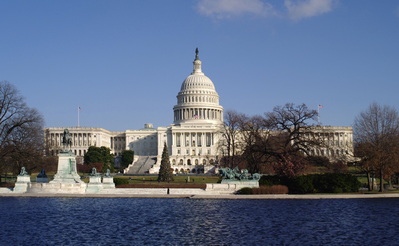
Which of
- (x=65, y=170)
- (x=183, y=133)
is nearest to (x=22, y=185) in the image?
(x=65, y=170)

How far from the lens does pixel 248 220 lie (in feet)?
94.7

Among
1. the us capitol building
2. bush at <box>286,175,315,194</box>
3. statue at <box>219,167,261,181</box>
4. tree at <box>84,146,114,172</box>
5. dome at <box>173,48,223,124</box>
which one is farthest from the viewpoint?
dome at <box>173,48,223,124</box>

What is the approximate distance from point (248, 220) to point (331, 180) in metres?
19.7

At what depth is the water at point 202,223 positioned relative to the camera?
910 inches

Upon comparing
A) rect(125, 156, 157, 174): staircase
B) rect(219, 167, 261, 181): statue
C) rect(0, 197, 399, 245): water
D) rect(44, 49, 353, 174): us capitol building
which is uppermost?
rect(44, 49, 353, 174): us capitol building

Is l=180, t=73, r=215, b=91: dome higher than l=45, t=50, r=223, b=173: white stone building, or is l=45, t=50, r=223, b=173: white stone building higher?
l=180, t=73, r=215, b=91: dome

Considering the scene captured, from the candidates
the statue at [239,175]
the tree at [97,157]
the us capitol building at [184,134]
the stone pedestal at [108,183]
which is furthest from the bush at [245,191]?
the us capitol building at [184,134]

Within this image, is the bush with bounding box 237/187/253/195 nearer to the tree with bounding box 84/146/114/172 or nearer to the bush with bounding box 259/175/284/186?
the bush with bounding box 259/175/284/186

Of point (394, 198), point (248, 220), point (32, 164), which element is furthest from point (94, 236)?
point (32, 164)

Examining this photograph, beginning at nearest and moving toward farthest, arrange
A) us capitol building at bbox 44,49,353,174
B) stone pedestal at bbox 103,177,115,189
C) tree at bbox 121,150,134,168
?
stone pedestal at bbox 103,177,115,189 < tree at bbox 121,150,134,168 < us capitol building at bbox 44,49,353,174

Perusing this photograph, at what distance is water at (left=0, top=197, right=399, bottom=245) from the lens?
910 inches

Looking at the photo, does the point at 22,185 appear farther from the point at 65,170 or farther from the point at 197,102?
the point at 197,102

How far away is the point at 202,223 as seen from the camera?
1110 inches

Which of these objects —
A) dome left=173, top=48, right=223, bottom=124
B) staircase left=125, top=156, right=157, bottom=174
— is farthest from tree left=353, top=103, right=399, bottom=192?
dome left=173, top=48, right=223, bottom=124
